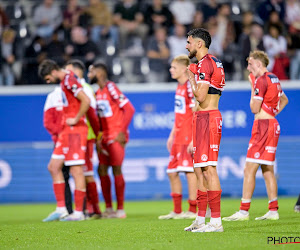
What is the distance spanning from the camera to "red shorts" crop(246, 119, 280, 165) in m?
8.99

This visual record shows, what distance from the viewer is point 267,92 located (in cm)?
896

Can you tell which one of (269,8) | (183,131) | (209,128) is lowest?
(183,131)

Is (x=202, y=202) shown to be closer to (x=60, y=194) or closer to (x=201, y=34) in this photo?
(x=201, y=34)

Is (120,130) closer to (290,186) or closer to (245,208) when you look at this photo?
(245,208)

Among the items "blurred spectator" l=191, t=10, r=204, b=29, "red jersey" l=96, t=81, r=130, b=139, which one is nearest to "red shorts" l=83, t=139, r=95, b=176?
"red jersey" l=96, t=81, r=130, b=139

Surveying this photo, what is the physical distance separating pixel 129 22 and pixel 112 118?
23.2ft

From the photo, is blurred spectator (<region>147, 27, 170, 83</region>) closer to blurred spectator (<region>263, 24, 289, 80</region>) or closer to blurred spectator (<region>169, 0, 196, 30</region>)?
blurred spectator (<region>169, 0, 196, 30</region>)

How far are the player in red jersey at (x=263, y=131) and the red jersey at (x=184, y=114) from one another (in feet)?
4.04

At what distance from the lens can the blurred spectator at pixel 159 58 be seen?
1669cm

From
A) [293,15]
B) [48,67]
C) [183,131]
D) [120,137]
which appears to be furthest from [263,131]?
[293,15]

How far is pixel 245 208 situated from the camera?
8820 mm

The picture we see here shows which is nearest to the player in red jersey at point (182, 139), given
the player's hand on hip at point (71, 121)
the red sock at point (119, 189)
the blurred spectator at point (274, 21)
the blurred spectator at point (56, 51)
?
the red sock at point (119, 189)

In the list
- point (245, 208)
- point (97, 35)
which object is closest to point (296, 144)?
point (97, 35)

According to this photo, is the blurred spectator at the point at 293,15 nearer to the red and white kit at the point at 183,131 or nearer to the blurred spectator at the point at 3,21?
the blurred spectator at the point at 3,21
